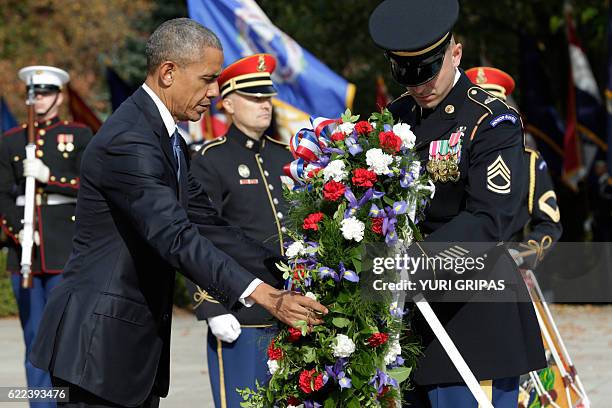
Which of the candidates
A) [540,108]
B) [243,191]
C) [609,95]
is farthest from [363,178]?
[540,108]

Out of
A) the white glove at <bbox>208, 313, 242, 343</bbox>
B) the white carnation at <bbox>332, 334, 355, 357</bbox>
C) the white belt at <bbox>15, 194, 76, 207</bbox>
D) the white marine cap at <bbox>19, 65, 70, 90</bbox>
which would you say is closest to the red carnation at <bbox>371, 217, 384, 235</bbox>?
the white carnation at <bbox>332, 334, 355, 357</bbox>

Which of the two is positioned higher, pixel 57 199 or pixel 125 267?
pixel 57 199

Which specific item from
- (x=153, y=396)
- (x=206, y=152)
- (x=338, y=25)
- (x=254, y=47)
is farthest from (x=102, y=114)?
(x=153, y=396)

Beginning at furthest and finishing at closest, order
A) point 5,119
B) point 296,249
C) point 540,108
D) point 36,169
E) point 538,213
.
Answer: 1. point 540,108
2. point 5,119
3. point 36,169
4. point 538,213
5. point 296,249

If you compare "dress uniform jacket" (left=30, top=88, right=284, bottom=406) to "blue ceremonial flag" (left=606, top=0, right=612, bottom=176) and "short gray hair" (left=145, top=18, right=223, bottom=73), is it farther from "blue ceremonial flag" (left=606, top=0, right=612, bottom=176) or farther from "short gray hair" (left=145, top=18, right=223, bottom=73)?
"blue ceremonial flag" (left=606, top=0, right=612, bottom=176)

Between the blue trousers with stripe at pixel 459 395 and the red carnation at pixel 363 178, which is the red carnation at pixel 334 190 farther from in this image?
the blue trousers with stripe at pixel 459 395

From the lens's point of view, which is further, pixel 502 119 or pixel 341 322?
pixel 502 119

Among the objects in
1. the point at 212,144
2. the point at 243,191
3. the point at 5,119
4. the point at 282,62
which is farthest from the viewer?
the point at 5,119

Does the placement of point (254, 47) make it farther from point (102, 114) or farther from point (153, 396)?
point (102, 114)

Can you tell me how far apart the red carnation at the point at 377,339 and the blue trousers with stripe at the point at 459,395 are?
1.56 ft

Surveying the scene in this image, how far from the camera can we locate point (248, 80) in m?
6.60

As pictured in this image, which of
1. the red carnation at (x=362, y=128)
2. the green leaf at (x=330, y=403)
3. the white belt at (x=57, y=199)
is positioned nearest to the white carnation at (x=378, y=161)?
the red carnation at (x=362, y=128)

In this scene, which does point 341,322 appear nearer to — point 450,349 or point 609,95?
point 450,349

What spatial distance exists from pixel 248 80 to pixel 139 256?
9.04 feet
